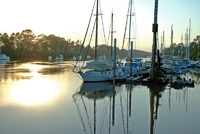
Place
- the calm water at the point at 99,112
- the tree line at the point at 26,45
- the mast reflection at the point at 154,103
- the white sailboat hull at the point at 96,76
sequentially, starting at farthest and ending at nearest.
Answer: the tree line at the point at 26,45 → the white sailboat hull at the point at 96,76 → the mast reflection at the point at 154,103 → the calm water at the point at 99,112

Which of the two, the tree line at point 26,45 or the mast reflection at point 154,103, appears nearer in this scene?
the mast reflection at point 154,103

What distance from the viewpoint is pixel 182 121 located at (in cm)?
1202

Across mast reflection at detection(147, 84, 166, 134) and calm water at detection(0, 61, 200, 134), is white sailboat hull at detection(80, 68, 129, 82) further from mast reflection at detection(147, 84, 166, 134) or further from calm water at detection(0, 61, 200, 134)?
mast reflection at detection(147, 84, 166, 134)

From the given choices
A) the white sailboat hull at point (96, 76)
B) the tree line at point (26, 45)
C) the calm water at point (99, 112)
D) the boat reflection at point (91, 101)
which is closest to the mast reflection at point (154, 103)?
the calm water at point (99, 112)

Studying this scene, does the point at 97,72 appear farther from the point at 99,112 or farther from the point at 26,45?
the point at 26,45

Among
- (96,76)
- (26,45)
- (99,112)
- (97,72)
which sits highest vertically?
(26,45)

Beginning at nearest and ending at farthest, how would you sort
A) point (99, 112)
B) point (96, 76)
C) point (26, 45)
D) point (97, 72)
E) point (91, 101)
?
point (99, 112) → point (91, 101) → point (96, 76) → point (97, 72) → point (26, 45)

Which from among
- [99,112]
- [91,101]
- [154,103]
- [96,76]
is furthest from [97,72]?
[99,112]

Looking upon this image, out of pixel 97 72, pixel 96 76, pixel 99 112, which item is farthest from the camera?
pixel 97 72

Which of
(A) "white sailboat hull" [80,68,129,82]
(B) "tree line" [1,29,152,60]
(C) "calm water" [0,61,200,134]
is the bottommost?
(C) "calm water" [0,61,200,134]

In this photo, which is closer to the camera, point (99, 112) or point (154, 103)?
point (99, 112)

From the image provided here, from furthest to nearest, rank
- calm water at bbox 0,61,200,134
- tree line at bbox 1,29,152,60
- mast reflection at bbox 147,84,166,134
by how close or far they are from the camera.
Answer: tree line at bbox 1,29,152,60 < mast reflection at bbox 147,84,166,134 < calm water at bbox 0,61,200,134

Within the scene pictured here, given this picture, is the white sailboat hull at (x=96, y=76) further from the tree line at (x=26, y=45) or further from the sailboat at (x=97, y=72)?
the tree line at (x=26, y=45)

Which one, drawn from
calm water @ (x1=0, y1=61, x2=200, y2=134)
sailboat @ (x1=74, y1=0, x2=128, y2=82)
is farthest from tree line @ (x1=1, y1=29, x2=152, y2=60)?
calm water @ (x1=0, y1=61, x2=200, y2=134)
